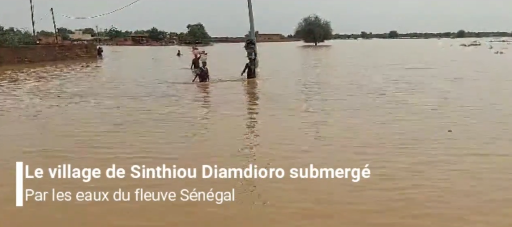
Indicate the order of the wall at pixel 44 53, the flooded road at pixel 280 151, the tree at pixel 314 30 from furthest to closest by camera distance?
the tree at pixel 314 30 → the wall at pixel 44 53 → the flooded road at pixel 280 151

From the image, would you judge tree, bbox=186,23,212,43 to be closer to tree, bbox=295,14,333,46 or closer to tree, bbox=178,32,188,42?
tree, bbox=178,32,188,42

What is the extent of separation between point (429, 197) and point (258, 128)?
4.76 meters

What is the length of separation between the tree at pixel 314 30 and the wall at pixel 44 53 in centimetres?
6531

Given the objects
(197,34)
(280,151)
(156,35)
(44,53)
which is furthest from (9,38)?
(197,34)

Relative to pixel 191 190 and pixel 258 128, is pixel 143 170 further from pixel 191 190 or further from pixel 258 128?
pixel 258 128

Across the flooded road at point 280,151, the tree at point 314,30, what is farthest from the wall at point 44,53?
the tree at point 314,30

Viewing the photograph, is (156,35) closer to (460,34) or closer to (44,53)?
(44,53)

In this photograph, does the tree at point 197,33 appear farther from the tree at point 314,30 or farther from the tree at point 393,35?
the tree at point 393,35

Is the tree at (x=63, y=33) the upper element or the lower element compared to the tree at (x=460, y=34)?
upper

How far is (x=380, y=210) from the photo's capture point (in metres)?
5.62

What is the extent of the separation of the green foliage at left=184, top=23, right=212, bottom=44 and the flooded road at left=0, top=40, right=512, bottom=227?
110 m

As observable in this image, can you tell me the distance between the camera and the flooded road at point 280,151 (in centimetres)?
558

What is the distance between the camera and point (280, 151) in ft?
27.2

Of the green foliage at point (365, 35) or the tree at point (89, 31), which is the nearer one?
the tree at point (89, 31)
